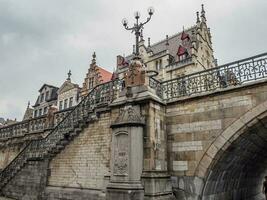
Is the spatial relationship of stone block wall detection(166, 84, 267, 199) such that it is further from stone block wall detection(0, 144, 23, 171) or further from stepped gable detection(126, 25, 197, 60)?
stepped gable detection(126, 25, 197, 60)

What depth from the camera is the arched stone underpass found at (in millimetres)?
7625

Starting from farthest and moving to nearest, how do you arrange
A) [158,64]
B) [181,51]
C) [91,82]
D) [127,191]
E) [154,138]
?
1. [91,82]
2. [158,64]
3. [181,51]
4. [154,138]
5. [127,191]

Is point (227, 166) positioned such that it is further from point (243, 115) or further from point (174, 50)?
point (174, 50)

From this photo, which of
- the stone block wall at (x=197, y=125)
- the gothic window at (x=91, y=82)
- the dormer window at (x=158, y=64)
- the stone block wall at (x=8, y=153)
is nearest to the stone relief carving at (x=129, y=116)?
the stone block wall at (x=197, y=125)

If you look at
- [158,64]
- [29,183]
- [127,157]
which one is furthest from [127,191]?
[158,64]

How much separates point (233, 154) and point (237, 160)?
0.83 meters

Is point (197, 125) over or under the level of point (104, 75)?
under

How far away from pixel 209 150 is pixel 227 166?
4.16ft

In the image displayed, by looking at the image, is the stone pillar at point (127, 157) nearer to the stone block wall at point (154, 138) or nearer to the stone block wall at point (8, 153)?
the stone block wall at point (154, 138)

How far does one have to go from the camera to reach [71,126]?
38.7 ft

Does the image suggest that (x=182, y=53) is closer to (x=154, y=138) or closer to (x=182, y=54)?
(x=182, y=54)

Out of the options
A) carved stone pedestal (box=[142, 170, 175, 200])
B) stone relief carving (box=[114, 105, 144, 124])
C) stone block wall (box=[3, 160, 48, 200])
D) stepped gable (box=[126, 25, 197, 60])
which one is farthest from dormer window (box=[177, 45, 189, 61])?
carved stone pedestal (box=[142, 170, 175, 200])

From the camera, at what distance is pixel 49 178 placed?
1175 cm

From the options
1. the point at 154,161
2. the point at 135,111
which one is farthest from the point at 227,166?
the point at 135,111
